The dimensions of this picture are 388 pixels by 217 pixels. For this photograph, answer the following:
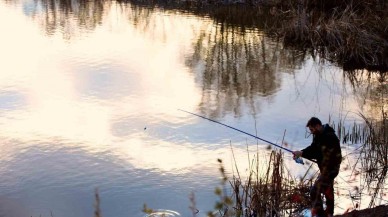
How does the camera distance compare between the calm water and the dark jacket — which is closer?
the dark jacket

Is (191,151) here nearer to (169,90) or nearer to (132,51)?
(169,90)

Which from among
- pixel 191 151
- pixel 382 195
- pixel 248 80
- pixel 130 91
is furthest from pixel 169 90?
pixel 382 195

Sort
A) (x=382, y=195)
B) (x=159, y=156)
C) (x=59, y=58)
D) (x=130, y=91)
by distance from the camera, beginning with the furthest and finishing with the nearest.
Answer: (x=59, y=58), (x=130, y=91), (x=159, y=156), (x=382, y=195)

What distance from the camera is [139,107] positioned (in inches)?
440

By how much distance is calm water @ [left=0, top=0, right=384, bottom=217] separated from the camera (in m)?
7.47

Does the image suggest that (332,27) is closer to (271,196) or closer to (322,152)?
(271,196)

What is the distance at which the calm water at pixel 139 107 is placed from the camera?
→ 24.5ft

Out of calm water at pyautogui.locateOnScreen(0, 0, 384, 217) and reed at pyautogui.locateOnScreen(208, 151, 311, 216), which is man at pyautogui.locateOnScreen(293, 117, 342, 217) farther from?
calm water at pyautogui.locateOnScreen(0, 0, 384, 217)

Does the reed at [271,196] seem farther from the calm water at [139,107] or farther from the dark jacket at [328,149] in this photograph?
the calm water at [139,107]

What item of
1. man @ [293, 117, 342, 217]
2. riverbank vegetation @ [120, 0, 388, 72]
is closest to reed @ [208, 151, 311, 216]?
man @ [293, 117, 342, 217]

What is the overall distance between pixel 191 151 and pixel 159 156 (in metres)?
0.54

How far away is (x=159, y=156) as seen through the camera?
8531 mm

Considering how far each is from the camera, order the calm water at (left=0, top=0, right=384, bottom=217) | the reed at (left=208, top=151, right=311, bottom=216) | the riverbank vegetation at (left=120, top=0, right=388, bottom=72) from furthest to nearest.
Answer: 1. the riverbank vegetation at (left=120, top=0, right=388, bottom=72)
2. the calm water at (left=0, top=0, right=384, bottom=217)
3. the reed at (left=208, top=151, right=311, bottom=216)

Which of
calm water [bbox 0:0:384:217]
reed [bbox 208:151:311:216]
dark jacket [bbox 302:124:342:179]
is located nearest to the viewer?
dark jacket [bbox 302:124:342:179]
